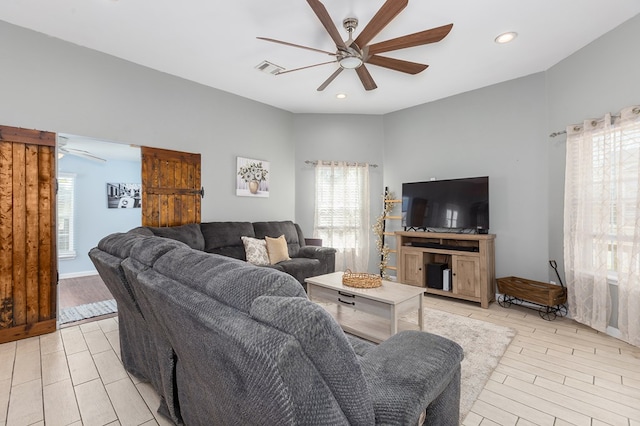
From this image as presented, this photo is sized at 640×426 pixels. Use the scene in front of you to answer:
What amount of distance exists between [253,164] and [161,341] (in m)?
3.40

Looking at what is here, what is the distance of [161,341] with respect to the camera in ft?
4.72

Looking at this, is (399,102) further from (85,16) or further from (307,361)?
(307,361)

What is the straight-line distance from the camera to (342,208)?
200 inches

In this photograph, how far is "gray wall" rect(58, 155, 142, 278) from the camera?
529 cm

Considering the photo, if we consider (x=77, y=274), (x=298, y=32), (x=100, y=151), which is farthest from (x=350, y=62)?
(x=77, y=274)

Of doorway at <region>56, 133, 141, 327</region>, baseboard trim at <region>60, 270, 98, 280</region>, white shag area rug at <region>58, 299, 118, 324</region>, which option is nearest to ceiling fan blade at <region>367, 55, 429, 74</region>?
white shag area rug at <region>58, 299, 118, 324</region>

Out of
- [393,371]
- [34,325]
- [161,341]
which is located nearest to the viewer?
[393,371]

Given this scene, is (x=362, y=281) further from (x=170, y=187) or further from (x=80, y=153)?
(x=80, y=153)

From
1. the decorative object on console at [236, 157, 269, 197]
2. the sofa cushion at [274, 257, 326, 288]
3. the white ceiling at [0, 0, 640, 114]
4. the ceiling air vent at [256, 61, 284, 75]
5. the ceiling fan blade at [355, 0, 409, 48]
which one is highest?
the white ceiling at [0, 0, 640, 114]

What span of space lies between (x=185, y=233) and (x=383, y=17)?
298 cm

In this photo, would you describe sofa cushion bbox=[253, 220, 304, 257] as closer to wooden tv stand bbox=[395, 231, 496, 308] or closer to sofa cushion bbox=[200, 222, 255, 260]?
sofa cushion bbox=[200, 222, 255, 260]

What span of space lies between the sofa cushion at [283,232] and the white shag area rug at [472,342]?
1978 millimetres

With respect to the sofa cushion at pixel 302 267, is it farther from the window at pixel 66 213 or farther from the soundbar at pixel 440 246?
the window at pixel 66 213

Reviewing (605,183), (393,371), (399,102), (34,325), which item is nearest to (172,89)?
(34,325)
